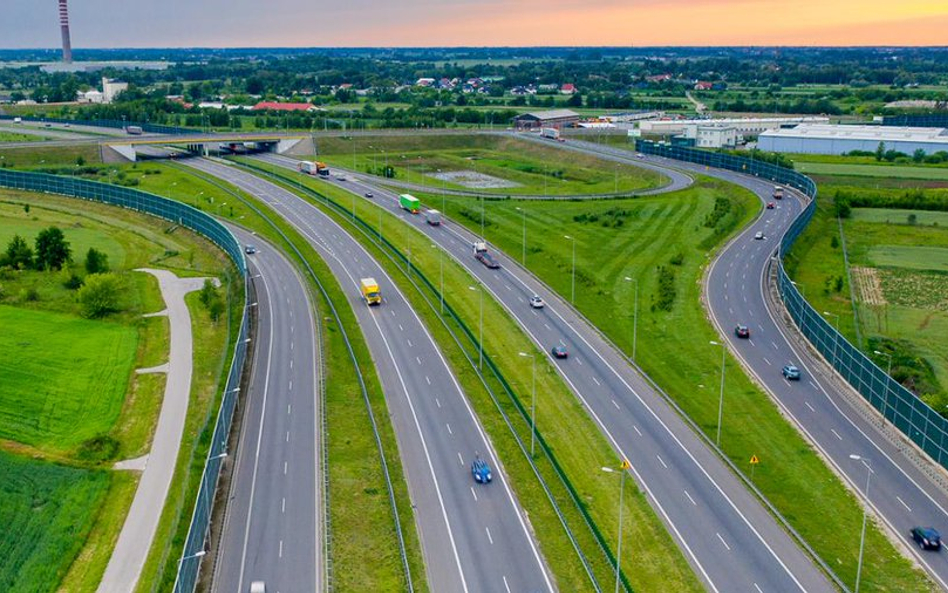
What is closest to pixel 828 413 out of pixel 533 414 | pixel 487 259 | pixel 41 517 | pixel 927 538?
pixel 927 538

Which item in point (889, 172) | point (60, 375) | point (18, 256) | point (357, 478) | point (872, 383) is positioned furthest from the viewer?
point (889, 172)

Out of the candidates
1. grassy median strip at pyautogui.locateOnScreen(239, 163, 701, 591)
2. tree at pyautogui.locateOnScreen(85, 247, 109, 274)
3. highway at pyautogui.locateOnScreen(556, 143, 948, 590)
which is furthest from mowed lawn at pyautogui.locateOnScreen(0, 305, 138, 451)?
highway at pyautogui.locateOnScreen(556, 143, 948, 590)

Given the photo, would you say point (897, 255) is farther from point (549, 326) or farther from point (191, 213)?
point (191, 213)

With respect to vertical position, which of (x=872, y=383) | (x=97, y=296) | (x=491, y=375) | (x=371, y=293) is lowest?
(x=491, y=375)

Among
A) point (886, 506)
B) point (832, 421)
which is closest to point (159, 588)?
point (886, 506)

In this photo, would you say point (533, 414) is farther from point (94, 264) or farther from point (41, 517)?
point (94, 264)

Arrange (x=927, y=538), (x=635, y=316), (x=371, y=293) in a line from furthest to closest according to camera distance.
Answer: (x=371, y=293) < (x=635, y=316) < (x=927, y=538)

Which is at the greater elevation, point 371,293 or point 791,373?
→ point 371,293

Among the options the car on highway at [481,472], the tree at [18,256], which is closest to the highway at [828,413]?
the car on highway at [481,472]

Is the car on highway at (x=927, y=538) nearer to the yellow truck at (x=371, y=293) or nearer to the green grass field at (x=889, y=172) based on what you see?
the yellow truck at (x=371, y=293)
